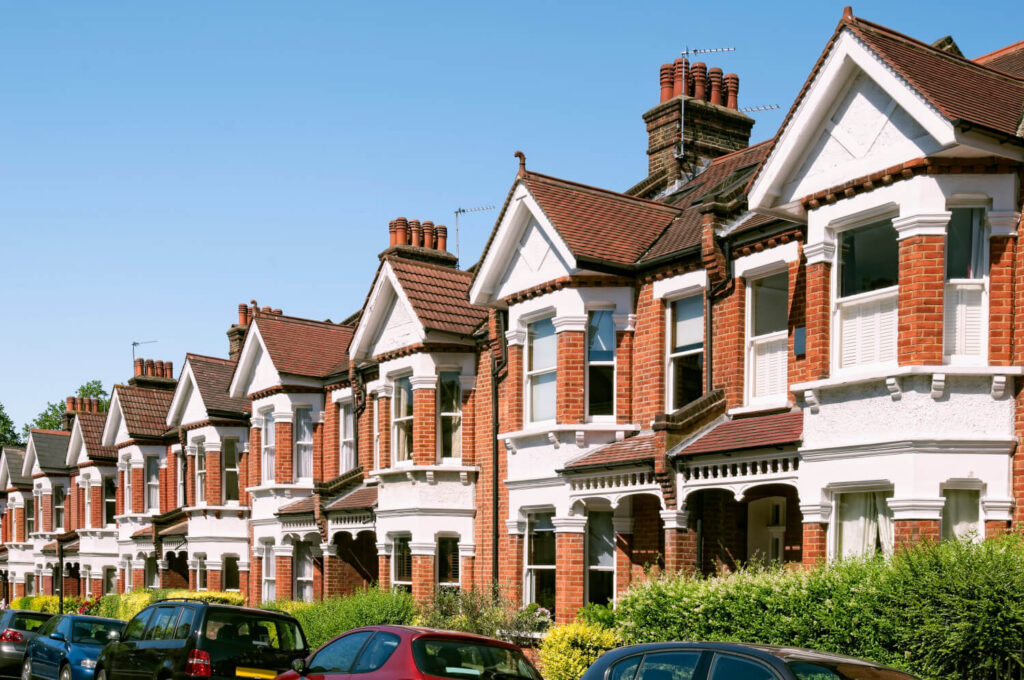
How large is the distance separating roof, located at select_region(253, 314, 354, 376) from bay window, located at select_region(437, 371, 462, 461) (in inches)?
209

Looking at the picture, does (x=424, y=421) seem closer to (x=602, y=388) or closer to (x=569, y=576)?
(x=602, y=388)

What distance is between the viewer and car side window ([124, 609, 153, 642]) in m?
16.8

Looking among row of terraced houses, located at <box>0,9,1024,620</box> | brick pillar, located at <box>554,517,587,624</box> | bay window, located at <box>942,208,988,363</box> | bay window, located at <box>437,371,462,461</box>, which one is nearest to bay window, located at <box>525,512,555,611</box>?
row of terraced houses, located at <box>0,9,1024,620</box>

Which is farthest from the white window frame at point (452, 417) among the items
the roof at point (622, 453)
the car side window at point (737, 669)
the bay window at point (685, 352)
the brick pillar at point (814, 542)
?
the car side window at point (737, 669)

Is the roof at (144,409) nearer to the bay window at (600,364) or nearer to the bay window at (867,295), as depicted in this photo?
the bay window at (600,364)

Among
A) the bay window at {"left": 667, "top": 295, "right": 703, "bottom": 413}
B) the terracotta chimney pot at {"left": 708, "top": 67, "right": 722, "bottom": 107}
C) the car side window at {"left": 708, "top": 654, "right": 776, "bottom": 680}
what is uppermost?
the terracotta chimney pot at {"left": 708, "top": 67, "right": 722, "bottom": 107}

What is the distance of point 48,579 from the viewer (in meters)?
50.8

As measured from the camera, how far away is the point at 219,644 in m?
15.0

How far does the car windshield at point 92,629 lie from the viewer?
68.1 ft

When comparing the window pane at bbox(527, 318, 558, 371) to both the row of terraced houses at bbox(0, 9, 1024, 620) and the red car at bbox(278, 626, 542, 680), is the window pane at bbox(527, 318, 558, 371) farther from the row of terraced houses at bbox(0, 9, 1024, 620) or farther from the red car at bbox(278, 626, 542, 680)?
the red car at bbox(278, 626, 542, 680)

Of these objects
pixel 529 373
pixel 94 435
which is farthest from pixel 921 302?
pixel 94 435

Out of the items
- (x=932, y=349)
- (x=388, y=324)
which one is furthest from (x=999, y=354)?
(x=388, y=324)

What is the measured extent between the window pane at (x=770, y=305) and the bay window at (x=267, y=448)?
1668cm

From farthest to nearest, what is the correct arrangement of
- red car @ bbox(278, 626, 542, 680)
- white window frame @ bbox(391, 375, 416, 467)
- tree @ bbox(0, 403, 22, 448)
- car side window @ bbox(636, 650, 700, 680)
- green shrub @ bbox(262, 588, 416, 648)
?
tree @ bbox(0, 403, 22, 448), white window frame @ bbox(391, 375, 416, 467), green shrub @ bbox(262, 588, 416, 648), red car @ bbox(278, 626, 542, 680), car side window @ bbox(636, 650, 700, 680)
